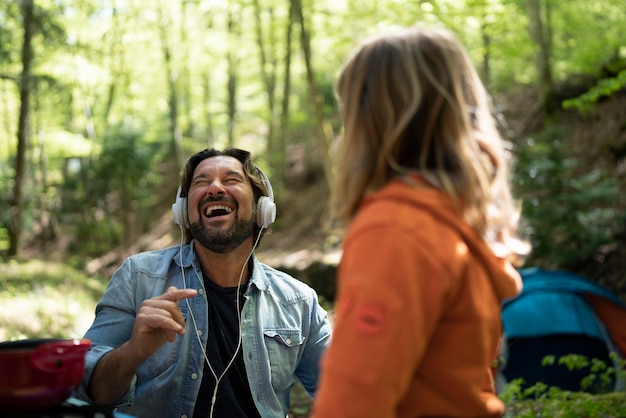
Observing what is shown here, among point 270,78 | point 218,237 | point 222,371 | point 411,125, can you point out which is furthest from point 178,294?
point 270,78

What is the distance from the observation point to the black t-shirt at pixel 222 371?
2.70 m

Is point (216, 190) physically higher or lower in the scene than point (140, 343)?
higher

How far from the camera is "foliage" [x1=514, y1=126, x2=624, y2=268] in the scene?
8930mm

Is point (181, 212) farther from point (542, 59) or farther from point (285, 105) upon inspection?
point (285, 105)

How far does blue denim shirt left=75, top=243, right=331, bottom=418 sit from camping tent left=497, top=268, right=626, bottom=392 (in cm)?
483

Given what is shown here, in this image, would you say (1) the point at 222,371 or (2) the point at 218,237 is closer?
(1) the point at 222,371

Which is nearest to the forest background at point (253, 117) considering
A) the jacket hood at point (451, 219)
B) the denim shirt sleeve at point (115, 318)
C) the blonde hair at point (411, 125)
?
the blonde hair at point (411, 125)

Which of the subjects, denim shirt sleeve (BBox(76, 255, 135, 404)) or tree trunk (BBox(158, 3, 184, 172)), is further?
tree trunk (BBox(158, 3, 184, 172))

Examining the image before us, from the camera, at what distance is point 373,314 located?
1.25 meters

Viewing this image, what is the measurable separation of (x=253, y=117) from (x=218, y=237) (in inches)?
1108

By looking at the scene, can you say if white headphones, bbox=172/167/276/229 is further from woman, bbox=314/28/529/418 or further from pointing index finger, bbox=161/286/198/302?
woman, bbox=314/28/529/418

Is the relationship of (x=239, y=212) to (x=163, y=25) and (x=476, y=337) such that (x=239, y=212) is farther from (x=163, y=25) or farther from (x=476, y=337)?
(x=163, y=25)

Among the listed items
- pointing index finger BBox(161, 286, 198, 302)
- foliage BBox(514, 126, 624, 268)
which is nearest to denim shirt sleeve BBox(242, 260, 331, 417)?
pointing index finger BBox(161, 286, 198, 302)

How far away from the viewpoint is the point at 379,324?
4.08 feet
